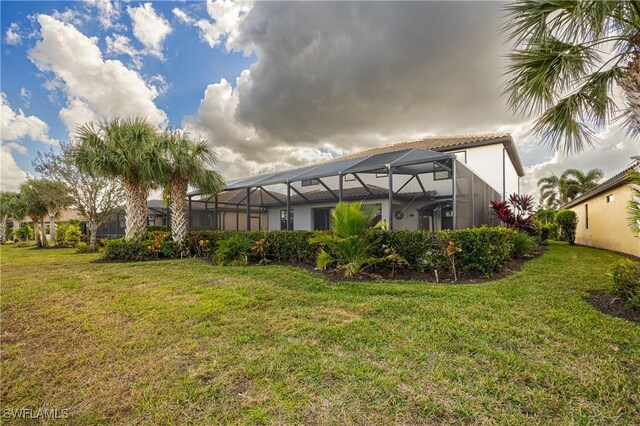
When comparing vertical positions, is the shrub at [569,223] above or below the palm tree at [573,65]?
below

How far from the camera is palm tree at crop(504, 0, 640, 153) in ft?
13.5

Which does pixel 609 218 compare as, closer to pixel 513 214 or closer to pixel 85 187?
pixel 513 214

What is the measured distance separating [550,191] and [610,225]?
2372 centimetres

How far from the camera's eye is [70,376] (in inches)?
102

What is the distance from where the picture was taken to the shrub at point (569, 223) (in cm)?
1556

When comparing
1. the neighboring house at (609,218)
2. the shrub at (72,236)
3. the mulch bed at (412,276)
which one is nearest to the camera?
the mulch bed at (412,276)

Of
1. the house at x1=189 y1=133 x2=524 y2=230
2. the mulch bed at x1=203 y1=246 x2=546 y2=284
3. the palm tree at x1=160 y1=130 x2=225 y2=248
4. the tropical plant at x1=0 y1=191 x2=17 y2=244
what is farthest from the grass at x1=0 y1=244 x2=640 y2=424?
the tropical plant at x1=0 y1=191 x2=17 y2=244

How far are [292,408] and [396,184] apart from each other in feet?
35.1

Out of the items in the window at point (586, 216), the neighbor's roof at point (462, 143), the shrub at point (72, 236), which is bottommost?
the shrub at point (72, 236)

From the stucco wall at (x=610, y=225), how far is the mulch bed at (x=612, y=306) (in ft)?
19.0

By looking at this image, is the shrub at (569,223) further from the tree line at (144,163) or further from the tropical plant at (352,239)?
the tree line at (144,163)


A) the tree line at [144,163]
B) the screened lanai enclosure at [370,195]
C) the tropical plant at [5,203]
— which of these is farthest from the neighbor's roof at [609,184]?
the tropical plant at [5,203]

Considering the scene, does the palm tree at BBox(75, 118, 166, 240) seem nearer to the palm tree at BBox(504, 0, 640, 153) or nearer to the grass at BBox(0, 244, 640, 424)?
the grass at BBox(0, 244, 640, 424)

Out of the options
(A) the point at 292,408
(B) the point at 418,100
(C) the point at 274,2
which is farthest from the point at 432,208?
(A) the point at 292,408
